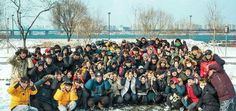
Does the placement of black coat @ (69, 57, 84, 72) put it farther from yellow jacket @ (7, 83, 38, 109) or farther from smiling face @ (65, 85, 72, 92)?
yellow jacket @ (7, 83, 38, 109)

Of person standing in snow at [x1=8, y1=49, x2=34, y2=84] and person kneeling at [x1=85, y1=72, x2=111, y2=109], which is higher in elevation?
person standing in snow at [x1=8, y1=49, x2=34, y2=84]

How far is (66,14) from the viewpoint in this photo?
142 ft

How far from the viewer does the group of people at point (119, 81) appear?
8523 millimetres

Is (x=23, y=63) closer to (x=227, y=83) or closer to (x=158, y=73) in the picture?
(x=158, y=73)

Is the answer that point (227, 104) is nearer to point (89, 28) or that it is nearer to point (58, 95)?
point (58, 95)

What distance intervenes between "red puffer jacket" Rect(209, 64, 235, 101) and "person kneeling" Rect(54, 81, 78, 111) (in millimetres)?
3211

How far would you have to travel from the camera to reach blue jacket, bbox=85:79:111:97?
10.1 metres

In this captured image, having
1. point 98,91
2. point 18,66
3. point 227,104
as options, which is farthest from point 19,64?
point 227,104

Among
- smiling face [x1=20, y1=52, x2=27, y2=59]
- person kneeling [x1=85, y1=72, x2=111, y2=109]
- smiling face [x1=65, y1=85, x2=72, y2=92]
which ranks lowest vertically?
person kneeling [x1=85, y1=72, x2=111, y2=109]

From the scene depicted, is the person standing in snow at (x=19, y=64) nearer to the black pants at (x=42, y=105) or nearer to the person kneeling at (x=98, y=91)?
the black pants at (x=42, y=105)

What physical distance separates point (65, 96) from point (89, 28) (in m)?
25.2

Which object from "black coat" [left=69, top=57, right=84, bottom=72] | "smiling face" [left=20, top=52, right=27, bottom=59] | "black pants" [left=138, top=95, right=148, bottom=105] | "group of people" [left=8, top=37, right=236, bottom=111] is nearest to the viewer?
"group of people" [left=8, top=37, right=236, bottom=111]

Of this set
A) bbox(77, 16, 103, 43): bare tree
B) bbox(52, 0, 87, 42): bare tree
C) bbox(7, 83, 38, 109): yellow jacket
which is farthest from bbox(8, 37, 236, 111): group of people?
bbox(52, 0, 87, 42): bare tree

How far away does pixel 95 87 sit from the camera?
1021cm
